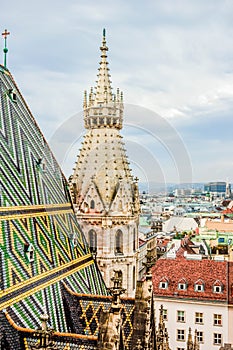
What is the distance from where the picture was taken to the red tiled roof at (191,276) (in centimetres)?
2731

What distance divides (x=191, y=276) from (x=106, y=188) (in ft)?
35.5

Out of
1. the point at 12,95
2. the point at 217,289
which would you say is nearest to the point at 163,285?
the point at 217,289

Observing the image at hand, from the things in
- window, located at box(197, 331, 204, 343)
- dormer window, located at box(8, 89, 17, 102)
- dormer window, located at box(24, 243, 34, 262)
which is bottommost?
window, located at box(197, 331, 204, 343)

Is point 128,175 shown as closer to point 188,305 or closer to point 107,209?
point 107,209

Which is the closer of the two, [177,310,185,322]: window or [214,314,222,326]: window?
[214,314,222,326]: window

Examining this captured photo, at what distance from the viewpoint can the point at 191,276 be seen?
28.4 metres

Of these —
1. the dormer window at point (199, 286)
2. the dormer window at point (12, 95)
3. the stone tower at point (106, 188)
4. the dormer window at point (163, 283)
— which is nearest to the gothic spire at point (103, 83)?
the stone tower at point (106, 188)

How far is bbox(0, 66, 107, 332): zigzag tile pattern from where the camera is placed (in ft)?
36.7

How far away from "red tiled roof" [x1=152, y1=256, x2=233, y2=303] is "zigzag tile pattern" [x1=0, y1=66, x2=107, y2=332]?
12130mm

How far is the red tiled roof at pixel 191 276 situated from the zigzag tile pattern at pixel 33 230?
39.8 ft

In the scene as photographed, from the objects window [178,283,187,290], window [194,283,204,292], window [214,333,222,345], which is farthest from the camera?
window [178,283,187,290]

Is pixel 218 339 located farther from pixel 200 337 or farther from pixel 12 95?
pixel 12 95

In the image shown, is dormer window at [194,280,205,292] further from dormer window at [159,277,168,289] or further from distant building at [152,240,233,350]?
dormer window at [159,277,168,289]

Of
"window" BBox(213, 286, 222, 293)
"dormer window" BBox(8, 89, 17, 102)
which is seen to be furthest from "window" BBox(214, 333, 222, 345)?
"dormer window" BBox(8, 89, 17, 102)
